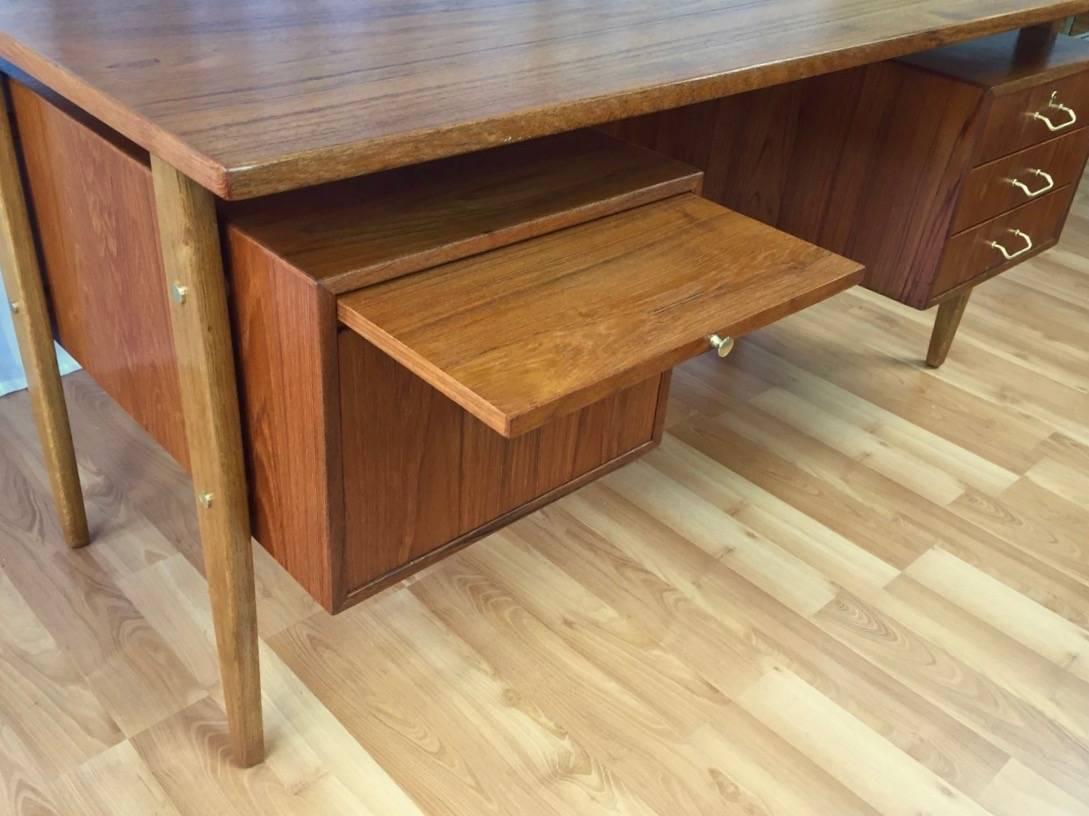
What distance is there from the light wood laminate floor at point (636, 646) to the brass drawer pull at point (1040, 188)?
40 centimetres

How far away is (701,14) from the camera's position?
1.06m

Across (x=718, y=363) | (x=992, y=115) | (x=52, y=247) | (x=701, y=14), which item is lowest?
(x=718, y=363)

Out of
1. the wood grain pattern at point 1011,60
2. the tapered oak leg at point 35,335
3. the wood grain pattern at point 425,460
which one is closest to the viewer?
the wood grain pattern at point 425,460

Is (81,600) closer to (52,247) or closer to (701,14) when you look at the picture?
(52,247)

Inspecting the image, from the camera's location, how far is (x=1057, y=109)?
1.41 m

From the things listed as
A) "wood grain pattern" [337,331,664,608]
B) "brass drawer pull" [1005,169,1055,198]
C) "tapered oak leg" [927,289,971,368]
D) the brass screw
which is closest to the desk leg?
the brass screw

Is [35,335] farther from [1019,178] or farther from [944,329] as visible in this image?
[944,329]

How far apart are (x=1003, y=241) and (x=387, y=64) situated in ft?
3.50

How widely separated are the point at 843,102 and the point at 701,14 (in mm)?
427

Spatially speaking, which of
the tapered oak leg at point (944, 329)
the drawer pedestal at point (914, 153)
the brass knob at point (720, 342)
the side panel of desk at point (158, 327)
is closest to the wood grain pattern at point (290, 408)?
the side panel of desk at point (158, 327)

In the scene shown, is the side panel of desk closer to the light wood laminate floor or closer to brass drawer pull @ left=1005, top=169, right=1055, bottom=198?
the light wood laminate floor

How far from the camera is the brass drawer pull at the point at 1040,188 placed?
1.44 metres

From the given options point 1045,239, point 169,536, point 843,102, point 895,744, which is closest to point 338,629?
point 169,536

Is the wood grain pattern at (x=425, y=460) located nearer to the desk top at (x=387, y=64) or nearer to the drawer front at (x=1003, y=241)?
the desk top at (x=387, y=64)
